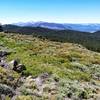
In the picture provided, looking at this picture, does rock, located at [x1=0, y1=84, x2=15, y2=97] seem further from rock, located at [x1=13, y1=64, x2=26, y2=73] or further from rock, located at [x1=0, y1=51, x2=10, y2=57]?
rock, located at [x1=0, y1=51, x2=10, y2=57]

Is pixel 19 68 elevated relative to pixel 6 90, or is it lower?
elevated

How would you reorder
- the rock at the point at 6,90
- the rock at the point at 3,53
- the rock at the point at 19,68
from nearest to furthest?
1. the rock at the point at 6,90
2. the rock at the point at 19,68
3. the rock at the point at 3,53

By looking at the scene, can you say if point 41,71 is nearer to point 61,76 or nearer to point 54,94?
point 61,76

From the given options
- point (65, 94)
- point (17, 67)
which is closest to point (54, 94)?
point (65, 94)

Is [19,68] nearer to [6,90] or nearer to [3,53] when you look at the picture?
[6,90]

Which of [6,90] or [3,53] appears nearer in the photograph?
[6,90]

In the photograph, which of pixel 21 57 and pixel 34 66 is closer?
pixel 34 66

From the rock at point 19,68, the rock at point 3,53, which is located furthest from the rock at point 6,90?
the rock at point 3,53

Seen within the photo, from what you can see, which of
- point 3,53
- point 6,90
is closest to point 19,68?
point 6,90

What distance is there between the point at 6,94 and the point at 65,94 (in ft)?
14.0

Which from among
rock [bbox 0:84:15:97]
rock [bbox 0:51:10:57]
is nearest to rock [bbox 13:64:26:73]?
rock [bbox 0:84:15:97]

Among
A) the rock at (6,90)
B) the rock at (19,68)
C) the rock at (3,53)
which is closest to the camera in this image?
the rock at (6,90)

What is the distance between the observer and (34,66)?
25.5 m

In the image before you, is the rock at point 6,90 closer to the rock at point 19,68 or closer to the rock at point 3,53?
the rock at point 19,68
